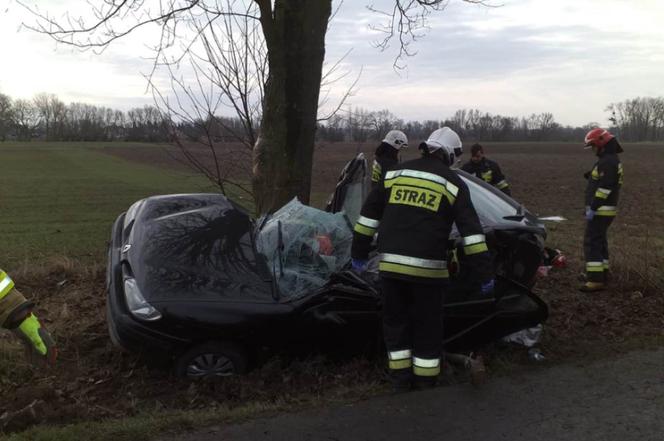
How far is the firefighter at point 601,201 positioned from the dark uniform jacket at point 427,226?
345 cm

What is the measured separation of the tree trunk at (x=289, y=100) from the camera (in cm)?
652

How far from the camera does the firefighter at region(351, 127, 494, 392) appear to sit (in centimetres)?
391

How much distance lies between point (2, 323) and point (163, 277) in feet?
3.50

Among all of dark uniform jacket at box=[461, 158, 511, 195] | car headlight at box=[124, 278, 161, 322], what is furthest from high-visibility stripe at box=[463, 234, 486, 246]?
dark uniform jacket at box=[461, 158, 511, 195]

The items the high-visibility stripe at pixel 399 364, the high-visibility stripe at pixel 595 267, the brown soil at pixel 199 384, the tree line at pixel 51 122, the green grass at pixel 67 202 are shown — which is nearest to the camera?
the brown soil at pixel 199 384

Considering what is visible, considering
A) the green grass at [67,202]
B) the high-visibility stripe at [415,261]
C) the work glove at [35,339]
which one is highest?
the high-visibility stripe at [415,261]

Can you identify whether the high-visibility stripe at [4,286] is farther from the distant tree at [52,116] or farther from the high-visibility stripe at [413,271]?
the distant tree at [52,116]

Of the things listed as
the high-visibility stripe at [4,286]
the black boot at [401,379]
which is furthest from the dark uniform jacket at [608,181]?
the high-visibility stripe at [4,286]

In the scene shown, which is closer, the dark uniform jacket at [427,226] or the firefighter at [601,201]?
the dark uniform jacket at [427,226]

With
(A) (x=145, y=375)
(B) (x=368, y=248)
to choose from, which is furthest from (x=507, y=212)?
(A) (x=145, y=375)

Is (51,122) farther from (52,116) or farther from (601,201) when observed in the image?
(601,201)

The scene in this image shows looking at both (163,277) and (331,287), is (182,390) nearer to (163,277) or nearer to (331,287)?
(163,277)

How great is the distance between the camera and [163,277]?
4051 mm

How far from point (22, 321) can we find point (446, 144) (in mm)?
2965
